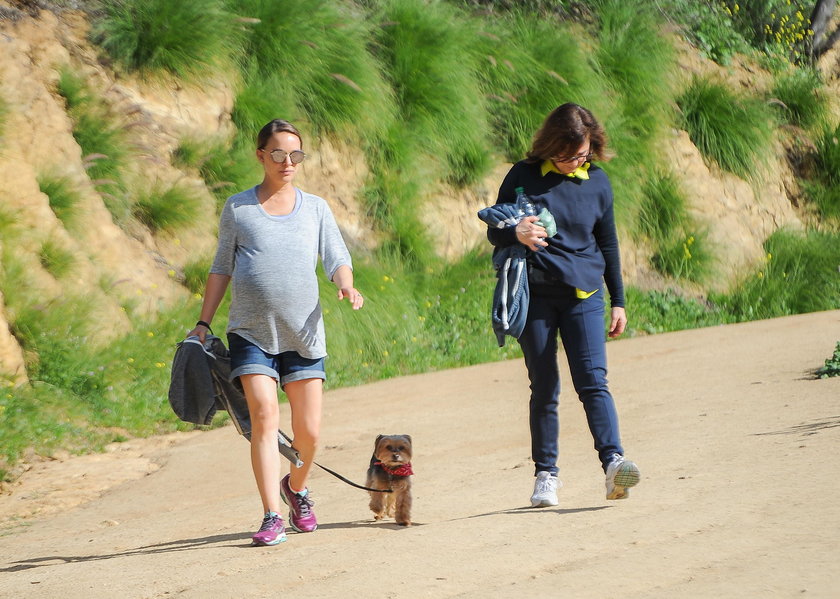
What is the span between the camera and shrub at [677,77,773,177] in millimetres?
14320

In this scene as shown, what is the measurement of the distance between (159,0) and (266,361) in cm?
759

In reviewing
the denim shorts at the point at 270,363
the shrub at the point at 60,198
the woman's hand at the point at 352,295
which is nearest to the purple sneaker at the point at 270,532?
the denim shorts at the point at 270,363

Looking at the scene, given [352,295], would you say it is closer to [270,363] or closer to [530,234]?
[270,363]

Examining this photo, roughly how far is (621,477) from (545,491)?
386 mm

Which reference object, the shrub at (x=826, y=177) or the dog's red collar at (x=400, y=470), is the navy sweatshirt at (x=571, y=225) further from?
the shrub at (x=826, y=177)

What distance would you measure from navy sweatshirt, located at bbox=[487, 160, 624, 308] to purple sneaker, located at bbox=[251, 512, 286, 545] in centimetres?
151

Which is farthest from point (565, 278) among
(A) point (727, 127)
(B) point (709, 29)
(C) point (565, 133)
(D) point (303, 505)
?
(B) point (709, 29)

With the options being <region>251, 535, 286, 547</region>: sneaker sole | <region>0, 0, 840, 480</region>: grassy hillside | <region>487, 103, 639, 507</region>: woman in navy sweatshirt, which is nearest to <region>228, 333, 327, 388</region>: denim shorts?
<region>251, 535, 286, 547</region>: sneaker sole

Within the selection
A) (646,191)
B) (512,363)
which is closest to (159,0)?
(512,363)

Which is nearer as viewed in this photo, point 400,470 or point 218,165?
point 400,470

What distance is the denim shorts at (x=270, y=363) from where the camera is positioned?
457 cm

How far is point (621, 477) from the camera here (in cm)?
459

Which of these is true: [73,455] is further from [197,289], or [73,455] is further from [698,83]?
[698,83]

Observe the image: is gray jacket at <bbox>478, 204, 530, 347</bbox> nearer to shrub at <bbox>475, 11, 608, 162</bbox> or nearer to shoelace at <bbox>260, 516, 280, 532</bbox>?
shoelace at <bbox>260, 516, 280, 532</bbox>
